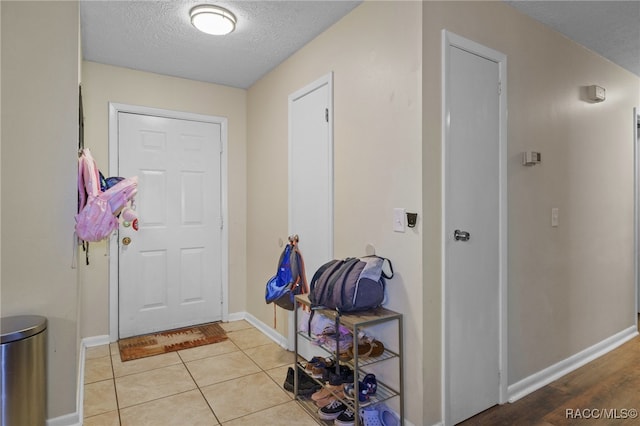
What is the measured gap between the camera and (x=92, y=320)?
3.18 metres

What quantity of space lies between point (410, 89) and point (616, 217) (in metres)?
2.55

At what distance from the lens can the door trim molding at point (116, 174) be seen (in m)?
3.24

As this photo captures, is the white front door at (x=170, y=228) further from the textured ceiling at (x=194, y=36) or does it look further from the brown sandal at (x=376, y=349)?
the brown sandal at (x=376, y=349)

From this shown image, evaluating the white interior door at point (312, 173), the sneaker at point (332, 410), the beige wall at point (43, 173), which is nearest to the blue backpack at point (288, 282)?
the white interior door at point (312, 173)

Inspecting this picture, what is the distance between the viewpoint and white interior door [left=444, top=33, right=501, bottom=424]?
1.96 m

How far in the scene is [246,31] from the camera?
8.46 ft

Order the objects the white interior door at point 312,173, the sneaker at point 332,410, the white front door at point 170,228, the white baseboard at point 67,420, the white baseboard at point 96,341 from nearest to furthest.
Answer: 1. the white baseboard at point 67,420
2. the sneaker at point 332,410
3. the white interior door at point 312,173
4. the white baseboard at point 96,341
5. the white front door at point 170,228

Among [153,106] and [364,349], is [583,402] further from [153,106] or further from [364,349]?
[153,106]

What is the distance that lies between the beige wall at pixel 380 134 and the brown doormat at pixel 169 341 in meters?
1.33

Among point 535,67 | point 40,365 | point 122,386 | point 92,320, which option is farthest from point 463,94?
point 92,320

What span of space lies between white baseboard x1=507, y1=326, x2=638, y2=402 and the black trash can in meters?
2.60

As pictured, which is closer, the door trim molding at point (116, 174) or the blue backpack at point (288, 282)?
the blue backpack at point (288, 282)

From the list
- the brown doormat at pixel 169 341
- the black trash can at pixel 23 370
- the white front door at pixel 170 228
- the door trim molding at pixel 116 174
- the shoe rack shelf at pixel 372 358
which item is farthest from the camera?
the white front door at pixel 170 228

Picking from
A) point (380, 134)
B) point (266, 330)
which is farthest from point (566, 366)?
point (266, 330)
